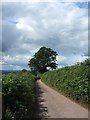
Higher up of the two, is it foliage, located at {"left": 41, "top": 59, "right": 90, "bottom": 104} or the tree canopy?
the tree canopy

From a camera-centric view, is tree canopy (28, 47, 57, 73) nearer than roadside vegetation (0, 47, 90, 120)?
No

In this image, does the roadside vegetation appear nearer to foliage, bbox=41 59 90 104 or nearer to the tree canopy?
foliage, bbox=41 59 90 104

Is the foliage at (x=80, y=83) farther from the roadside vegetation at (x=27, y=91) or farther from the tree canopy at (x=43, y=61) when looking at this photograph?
the tree canopy at (x=43, y=61)

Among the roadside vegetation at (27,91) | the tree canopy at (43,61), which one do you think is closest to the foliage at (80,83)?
the roadside vegetation at (27,91)

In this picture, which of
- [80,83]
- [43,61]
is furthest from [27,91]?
[43,61]

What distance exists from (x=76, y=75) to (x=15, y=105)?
31.3 ft

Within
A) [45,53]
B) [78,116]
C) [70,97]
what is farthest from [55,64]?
[78,116]

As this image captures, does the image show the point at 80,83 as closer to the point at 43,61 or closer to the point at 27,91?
the point at 27,91

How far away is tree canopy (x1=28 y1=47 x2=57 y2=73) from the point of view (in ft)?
311

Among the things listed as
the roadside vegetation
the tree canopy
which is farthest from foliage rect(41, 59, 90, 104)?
the tree canopy

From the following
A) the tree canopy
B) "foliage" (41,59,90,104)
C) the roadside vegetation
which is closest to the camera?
the roadside vegetation

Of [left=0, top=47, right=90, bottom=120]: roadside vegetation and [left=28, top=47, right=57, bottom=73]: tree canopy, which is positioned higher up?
[left=28, top=47, right=57, bottom=73]: tree canopy

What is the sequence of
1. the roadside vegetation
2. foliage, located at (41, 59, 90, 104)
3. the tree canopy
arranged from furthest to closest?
the tree canopy, foliage, located at (41, 59, 90, 104), the roadside vegetation

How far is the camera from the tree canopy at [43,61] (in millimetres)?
94688
